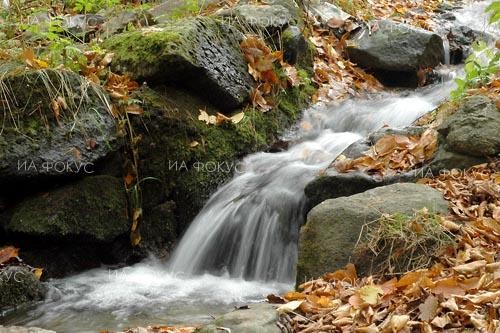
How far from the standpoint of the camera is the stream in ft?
13.0

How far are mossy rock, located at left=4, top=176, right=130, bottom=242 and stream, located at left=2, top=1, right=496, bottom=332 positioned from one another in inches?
14.9

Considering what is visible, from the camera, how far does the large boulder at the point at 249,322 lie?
2.59 meters

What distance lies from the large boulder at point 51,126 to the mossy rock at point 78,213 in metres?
0.18

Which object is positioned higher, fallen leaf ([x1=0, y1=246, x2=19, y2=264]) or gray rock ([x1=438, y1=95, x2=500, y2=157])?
gray rock ([x1=438, y1=95, x2=500, y2=157])

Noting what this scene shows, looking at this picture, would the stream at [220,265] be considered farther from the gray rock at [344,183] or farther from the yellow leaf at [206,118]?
the yellow leaf at [206,118]

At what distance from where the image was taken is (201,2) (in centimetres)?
738

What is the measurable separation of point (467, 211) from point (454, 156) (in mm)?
817

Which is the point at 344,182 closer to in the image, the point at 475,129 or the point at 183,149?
the point at 475,129

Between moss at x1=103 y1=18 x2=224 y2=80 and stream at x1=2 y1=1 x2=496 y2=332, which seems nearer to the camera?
stream at x1=2 y1=1 x2=496 y2=332

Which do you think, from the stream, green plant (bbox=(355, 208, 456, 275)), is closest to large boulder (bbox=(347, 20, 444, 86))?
the stream

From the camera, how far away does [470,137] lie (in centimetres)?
424

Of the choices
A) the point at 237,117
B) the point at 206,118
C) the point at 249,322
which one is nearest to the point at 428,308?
the point at 249,322

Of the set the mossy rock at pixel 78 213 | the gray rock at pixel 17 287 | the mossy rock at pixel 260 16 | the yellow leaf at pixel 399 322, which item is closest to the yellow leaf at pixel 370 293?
the yellow leaf at pixel 399 322

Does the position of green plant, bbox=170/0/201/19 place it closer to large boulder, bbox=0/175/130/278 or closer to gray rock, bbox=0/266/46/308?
large boulder, bbox=0/175/130/278
